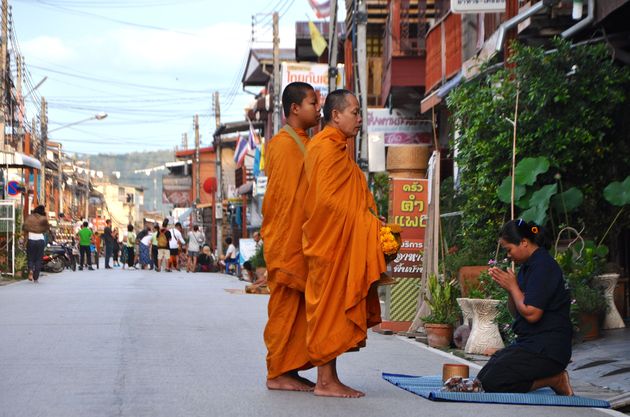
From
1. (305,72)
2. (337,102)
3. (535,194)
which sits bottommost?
(535,194)

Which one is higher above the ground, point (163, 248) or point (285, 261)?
point (285, 261)

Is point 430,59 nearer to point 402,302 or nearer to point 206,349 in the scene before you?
point 402,302

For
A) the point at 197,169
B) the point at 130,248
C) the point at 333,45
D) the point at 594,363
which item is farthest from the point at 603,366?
the point at 197,169

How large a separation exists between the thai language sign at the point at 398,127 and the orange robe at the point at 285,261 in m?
20.6

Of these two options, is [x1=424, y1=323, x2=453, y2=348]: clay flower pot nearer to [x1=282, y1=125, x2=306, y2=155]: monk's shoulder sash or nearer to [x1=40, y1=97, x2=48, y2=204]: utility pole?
[x1=282, y1=125, x2=306, y2=155]: monk's shoulder sash

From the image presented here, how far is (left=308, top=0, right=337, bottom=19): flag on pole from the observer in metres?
31.2

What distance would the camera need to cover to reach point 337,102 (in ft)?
27.6

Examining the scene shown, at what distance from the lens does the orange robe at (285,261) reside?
27.4ft

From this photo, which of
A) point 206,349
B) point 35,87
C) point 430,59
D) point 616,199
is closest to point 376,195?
point 430,59

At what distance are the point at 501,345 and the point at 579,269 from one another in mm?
1244

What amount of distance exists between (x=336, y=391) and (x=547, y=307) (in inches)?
57.9

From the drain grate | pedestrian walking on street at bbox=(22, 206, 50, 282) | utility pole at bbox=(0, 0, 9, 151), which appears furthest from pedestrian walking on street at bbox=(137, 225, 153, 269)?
the drain grate

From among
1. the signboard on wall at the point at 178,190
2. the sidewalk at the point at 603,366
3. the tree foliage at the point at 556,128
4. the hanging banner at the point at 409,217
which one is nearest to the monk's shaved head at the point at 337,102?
the sidewalk at the point at 603,366

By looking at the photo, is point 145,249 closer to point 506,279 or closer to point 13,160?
point 13,160
